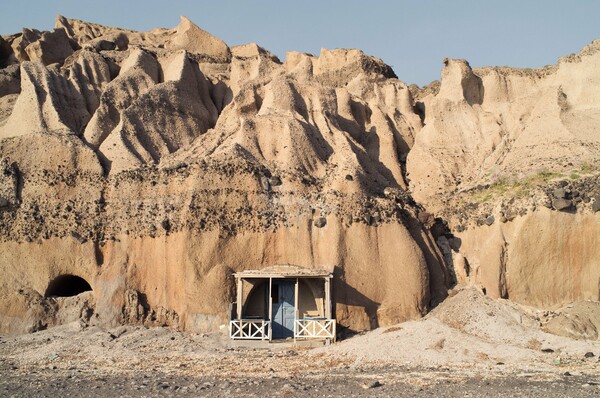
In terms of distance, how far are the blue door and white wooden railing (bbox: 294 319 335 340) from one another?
806 mm

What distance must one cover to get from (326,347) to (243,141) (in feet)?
37.5

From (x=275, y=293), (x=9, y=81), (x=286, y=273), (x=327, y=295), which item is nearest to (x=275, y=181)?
(x=275, y=293)

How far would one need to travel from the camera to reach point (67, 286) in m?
27.9

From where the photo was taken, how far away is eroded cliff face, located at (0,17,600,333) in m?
24.8

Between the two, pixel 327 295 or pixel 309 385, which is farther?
pixel 327 295

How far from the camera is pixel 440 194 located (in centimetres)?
3047

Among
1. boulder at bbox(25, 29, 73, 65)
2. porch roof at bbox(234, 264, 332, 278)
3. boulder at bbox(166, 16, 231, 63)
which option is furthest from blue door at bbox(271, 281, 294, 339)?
boulder at bbox(25, 29, 73, 65)

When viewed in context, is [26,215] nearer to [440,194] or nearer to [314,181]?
[314,181]

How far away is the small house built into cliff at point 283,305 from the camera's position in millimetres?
23266

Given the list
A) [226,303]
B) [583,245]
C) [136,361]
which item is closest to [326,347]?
[226,303]

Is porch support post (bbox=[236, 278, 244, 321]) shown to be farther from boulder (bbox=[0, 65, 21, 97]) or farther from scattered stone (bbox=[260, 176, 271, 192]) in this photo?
boulder (bbox=[0, 65, 21, 97])

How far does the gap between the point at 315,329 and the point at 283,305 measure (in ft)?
5.94

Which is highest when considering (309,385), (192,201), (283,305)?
(192,201)

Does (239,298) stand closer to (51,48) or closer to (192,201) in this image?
(192,201)
